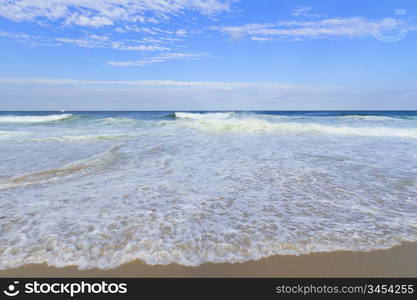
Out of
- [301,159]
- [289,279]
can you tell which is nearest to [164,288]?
[289,279]

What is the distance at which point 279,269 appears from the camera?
2.34m

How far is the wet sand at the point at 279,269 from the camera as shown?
7.45ft

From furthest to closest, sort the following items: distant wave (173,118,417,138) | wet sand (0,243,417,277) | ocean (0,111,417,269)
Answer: distant wave (173,118,417,138), ocean (0,111,417,269), wet sand (0,243,417,277)

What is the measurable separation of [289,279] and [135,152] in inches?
261

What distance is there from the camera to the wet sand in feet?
7.45

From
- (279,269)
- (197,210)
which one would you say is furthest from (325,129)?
(279,269)

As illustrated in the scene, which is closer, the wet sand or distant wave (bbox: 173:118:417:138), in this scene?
the wet sand

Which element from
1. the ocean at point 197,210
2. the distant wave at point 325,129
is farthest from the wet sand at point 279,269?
the distant wave at point 325,129

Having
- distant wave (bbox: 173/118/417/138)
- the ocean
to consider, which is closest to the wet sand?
the ocean

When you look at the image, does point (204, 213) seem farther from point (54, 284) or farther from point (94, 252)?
point (54, 284)

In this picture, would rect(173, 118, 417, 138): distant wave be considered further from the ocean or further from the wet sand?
the wet sand

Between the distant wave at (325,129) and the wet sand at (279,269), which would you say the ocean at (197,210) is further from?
the distant wave at (325,129)

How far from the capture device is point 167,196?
411 centimetres

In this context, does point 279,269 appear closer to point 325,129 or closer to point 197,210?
point 197,210
